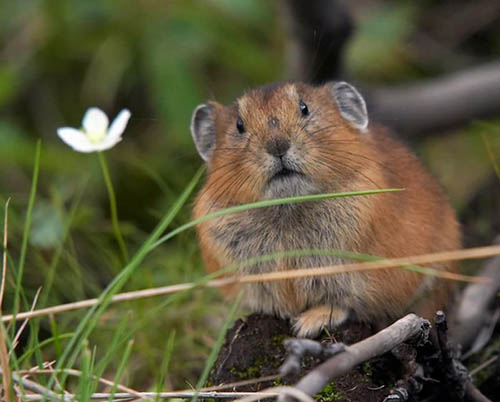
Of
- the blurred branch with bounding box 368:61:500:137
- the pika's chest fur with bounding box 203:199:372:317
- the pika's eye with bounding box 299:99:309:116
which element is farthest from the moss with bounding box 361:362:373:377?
the blurred branch with bounding box 368:61:500:137

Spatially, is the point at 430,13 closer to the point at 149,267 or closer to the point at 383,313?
the point at 149,267

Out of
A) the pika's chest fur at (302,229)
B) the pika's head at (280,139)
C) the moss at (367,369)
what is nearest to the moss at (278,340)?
the pika's chest fur at (302,229)

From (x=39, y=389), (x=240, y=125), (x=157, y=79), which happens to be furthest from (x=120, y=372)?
(x=157, y=79)

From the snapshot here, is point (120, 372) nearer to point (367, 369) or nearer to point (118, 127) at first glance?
point (367, 369)

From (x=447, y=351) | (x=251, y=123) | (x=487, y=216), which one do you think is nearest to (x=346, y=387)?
(x=447, y=351)

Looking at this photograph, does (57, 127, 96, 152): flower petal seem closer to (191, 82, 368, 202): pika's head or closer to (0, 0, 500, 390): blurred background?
(191, 82, 368, 202): pika's head

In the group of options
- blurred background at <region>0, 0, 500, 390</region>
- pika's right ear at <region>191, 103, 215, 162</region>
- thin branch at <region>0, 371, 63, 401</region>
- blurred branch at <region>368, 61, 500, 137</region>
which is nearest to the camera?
thin branch at <region>0, 371, 63, 401</region>

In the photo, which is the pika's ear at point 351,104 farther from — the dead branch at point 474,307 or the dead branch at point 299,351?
the dead branch at point 299,351
